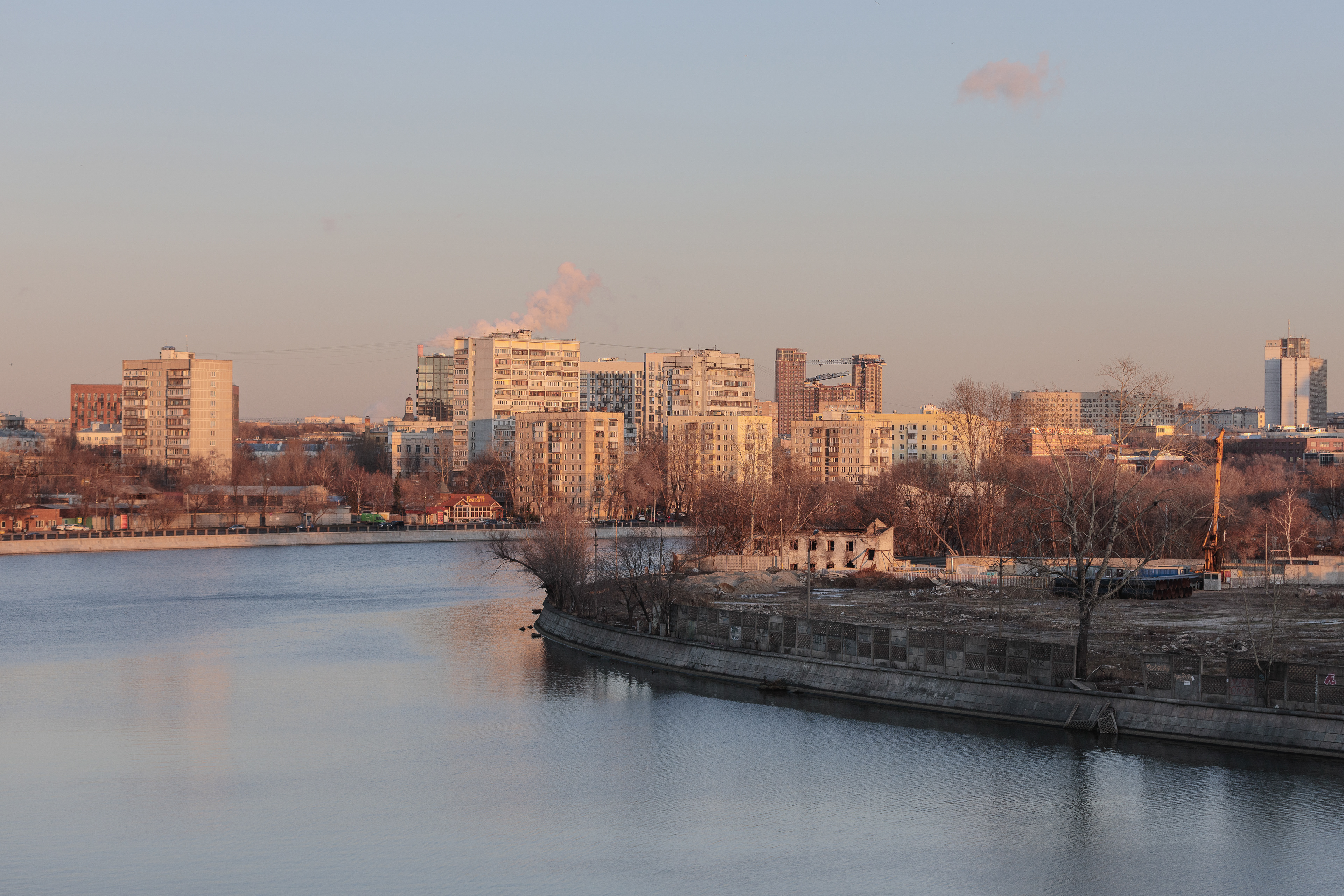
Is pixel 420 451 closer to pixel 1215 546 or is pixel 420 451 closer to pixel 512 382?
pixel 512 382

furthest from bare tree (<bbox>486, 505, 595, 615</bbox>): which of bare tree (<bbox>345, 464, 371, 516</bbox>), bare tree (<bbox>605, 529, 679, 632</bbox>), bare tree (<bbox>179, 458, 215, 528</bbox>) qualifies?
bare tree (<bbox>345, 464, 371, 516</bbox>)

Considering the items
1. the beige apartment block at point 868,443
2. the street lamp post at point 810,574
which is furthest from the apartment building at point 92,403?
the street lamp post at point 810,574

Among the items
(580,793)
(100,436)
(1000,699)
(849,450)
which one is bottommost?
(580,793)

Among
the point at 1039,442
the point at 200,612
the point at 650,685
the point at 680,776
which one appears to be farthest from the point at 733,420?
the point at 680,776

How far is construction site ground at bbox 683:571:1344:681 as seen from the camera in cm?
2916

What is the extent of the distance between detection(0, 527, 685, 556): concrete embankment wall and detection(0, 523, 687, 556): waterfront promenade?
0.03m

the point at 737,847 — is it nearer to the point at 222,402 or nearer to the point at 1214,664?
the point at 1214,664

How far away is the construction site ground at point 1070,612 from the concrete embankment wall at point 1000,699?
1.00 metres

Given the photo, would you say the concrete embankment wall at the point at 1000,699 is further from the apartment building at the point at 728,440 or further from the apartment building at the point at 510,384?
the apartment building at the point at 510,384

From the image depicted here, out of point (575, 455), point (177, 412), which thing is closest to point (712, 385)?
point (575, 455)

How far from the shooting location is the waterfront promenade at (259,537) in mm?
70875

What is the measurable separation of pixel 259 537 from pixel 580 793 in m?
62.4

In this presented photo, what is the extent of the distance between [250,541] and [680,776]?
61.5 metres

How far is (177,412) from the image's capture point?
4245 inches
